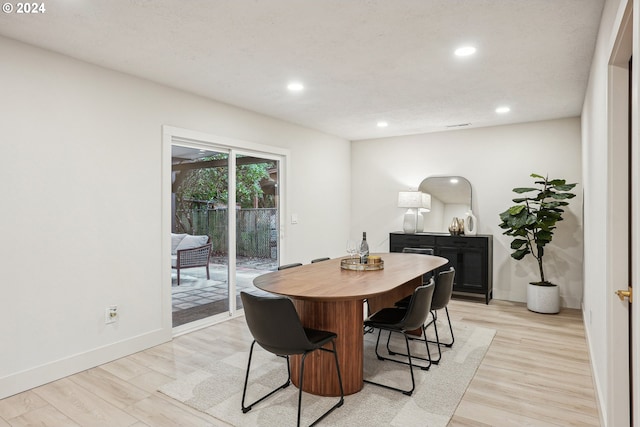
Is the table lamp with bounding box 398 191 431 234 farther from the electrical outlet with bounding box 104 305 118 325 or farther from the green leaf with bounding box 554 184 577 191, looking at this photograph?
the electrical outlet with bounding box 104 305 118 325

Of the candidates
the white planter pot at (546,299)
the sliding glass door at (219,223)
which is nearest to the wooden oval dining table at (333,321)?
the sliding glass door at (219,223)

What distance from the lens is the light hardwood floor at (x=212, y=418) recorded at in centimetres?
237

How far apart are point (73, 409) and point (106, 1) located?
253 cm

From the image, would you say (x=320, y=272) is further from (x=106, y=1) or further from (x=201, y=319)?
(x=106, y=1)

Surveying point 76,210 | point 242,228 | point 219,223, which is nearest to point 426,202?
point 242,228

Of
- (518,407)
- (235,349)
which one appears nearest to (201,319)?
(235,349)

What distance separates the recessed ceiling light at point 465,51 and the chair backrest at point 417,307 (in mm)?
1762

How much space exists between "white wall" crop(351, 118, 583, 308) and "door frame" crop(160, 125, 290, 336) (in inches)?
76.1

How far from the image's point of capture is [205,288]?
4430 mm

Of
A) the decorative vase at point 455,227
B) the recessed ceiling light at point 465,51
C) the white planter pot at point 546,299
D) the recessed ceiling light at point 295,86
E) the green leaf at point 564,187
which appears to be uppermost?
the recessed ceiling light at point 295,86

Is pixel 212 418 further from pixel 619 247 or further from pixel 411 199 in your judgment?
pixel 411 199

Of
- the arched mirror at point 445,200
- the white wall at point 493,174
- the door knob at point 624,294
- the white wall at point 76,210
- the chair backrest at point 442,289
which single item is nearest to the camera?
the door knob at point 624,294

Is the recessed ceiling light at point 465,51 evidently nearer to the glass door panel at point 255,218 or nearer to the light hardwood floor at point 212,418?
the light hardwood floor at point 212,418

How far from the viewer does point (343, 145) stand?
6543 millimetres
